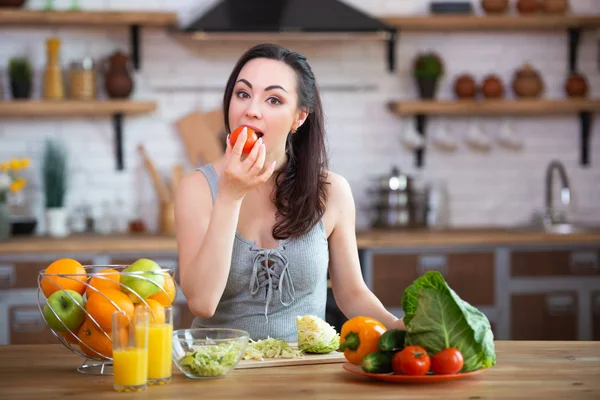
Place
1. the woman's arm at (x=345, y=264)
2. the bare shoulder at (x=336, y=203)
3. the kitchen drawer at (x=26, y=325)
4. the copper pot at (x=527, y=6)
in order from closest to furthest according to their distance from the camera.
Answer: the woman's arm at (x=345, y=264)
the bare shoulder at (x=336, y=203)
the kitchen drawer at (x=26, y=325)
the copper pot at (x=527, y=6)

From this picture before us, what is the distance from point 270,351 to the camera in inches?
69.2

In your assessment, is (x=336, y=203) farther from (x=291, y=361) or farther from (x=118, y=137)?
(x=118, y=137)

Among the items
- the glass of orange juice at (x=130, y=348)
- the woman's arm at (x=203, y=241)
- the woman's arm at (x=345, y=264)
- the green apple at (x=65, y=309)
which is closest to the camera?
the glass of orange juice at (x=130, y=348)

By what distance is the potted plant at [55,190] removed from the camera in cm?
425

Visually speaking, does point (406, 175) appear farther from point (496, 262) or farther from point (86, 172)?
point (86, 172)

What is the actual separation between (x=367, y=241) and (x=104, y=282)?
8.06 feet

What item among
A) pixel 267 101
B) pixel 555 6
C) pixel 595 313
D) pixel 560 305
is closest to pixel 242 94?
pixel 267 101

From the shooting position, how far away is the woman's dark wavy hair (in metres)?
2.23

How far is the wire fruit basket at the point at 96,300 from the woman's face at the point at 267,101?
538mm

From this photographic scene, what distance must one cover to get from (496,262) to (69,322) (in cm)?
283

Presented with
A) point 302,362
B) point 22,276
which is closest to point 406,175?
point 22,276

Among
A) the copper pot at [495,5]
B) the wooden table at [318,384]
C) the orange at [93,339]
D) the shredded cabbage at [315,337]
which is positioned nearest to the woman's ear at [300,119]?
the shredded cabbage at [315,337]

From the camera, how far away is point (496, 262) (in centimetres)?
405

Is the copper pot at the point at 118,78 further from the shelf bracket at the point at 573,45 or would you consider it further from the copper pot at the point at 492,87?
the shelf bracket at the point at 573,45
